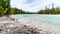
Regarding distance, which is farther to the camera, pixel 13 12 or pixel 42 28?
pixel 13 12

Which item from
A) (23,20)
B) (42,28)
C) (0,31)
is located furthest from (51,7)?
(0,31)

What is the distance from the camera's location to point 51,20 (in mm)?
1379

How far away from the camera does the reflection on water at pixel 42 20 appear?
1353 millimetres

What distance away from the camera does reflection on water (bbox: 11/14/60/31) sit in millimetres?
1353

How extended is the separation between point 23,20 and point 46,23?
33 cm

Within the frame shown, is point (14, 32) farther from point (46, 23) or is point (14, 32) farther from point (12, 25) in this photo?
point (46, 23)

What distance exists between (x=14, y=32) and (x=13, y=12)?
30 centimetres

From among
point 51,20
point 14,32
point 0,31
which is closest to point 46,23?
point 51,20

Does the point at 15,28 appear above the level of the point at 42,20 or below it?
below

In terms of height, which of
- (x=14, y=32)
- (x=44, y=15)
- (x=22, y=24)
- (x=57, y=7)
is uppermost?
(x=57, y=7)

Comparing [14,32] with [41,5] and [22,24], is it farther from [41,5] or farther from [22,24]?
[41,5]

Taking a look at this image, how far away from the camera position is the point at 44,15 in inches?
55.7

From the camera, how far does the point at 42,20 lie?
1.39 metres

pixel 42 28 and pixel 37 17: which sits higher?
pixel 37 17
